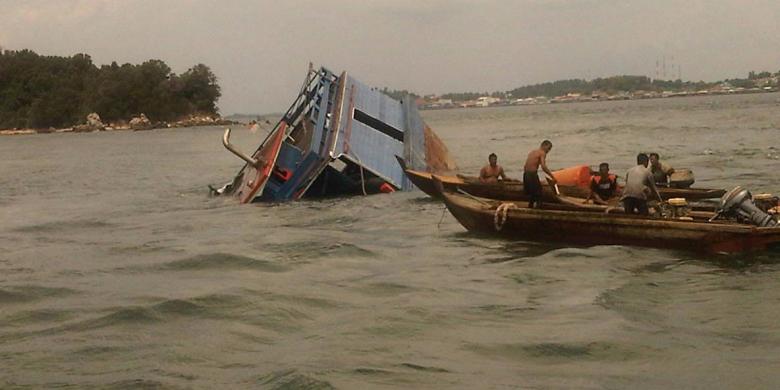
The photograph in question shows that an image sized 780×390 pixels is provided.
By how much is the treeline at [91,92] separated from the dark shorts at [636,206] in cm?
11642

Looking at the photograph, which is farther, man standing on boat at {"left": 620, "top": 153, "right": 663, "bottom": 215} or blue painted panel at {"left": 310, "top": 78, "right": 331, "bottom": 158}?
blue painted panel at {"left": 310, "top": 78, "right": 331, "bottom": 158}

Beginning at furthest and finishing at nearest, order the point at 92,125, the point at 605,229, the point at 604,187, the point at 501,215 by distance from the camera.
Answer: the point at 92,125 < the point at 604,187 < the point at 501,215 < the point at 605,229

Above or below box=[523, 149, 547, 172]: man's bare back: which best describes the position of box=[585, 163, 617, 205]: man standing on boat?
below

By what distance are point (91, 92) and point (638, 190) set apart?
12182 cm

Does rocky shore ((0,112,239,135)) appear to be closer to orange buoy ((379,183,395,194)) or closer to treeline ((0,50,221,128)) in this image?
treeline ((0,50,221,128))

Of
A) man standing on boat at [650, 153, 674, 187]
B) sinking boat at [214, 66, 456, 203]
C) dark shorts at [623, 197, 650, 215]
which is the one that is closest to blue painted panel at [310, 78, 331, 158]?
sinking boat at [214, 66, 456, 203]

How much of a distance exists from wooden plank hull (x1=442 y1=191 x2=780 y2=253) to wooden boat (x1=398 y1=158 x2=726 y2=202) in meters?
2.20

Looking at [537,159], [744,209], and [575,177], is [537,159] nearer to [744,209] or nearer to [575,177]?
[575,177]

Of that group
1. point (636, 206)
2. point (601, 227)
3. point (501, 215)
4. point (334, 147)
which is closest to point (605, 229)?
point (601, 227)

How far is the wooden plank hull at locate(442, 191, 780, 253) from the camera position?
43.5 ft

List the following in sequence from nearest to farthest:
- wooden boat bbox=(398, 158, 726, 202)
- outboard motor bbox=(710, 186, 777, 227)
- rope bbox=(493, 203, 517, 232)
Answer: outboard motor bbox=(710, 186, 777, 227), rope bbox=(493, 203, 517, 232), wooden boat bbox=(398, 158, 726, 202)

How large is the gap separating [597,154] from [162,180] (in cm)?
1909

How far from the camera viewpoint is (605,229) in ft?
48.1

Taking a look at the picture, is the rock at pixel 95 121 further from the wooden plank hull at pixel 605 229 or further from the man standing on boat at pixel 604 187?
the man standing on boat at pixel 604 187
